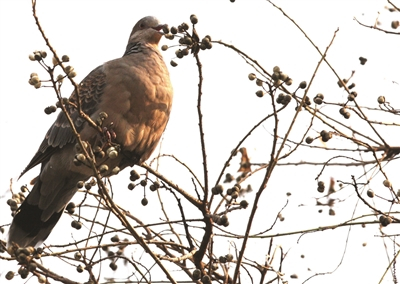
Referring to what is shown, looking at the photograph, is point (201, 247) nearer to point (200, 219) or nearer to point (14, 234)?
point (200, 219)

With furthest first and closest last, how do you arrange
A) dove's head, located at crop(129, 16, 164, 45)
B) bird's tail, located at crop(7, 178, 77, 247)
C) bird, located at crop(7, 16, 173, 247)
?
dove's head, located at crop(129, 16, 164, 45) → bird's tail, located at crop(7, 178, 77, 247) → bird, located at crop(7, 16, 173, 247)

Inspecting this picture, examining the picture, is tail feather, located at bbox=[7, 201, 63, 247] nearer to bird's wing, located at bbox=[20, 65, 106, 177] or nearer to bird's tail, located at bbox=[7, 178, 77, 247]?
bird's tail, located at bbox=[7, 178, 77, 247]

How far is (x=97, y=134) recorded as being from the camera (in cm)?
429

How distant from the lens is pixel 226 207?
2.90m

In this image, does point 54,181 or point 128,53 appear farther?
point 128,53

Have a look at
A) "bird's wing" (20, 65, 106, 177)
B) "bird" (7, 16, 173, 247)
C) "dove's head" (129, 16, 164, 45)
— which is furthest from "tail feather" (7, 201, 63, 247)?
"dove's head" (129, 16, 164, 45)

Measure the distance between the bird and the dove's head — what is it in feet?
1.51

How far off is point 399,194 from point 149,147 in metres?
2.07

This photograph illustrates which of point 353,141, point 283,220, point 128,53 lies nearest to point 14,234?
point 128,53

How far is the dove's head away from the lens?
5.20 metres

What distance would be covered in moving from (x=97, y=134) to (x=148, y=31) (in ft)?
4.29

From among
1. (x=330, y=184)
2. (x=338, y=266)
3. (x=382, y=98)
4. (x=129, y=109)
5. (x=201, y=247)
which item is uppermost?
(x=129, y=109)

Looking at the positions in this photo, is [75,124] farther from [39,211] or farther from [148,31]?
[148,31]

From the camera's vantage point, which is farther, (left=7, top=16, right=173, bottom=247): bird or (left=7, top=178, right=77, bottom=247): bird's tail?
(left=7, top=178, right=77, bottom=247): bird's tail
